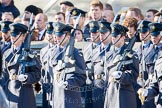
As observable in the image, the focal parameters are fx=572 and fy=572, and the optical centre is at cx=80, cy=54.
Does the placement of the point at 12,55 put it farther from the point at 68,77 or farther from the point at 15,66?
the point at 68,77

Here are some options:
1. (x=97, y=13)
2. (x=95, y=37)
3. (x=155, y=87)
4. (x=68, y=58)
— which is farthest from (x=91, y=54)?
(x=155, y=87)

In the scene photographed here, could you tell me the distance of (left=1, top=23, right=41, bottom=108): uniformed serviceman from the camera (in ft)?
25.5

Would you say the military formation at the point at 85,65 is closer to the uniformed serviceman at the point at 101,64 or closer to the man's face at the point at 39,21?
the uniformed serviceman at the point at 101,64

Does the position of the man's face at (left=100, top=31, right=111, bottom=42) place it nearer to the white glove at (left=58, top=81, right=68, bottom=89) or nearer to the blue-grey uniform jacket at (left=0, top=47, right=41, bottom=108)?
the white glove at (left=58, top=81, right=68, bottom=89)

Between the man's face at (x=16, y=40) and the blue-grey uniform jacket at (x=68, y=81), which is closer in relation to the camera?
the blue-grey uniform jacket at (x=68, y=81)

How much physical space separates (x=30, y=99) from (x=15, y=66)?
51 centimetres

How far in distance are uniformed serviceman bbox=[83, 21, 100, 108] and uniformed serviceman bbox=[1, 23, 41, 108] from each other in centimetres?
73

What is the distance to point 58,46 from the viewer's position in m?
7.83

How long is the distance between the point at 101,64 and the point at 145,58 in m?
0.63

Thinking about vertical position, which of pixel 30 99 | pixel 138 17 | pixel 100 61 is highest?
pixel 138 17

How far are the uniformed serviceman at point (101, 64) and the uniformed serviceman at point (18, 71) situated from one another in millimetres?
812

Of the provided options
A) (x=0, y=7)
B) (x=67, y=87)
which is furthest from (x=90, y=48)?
(x=0, y=7)

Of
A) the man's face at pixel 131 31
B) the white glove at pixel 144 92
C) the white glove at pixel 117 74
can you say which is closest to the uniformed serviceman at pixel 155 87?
the white glove at pixel 144 92

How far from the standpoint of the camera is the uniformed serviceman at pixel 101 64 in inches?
304
